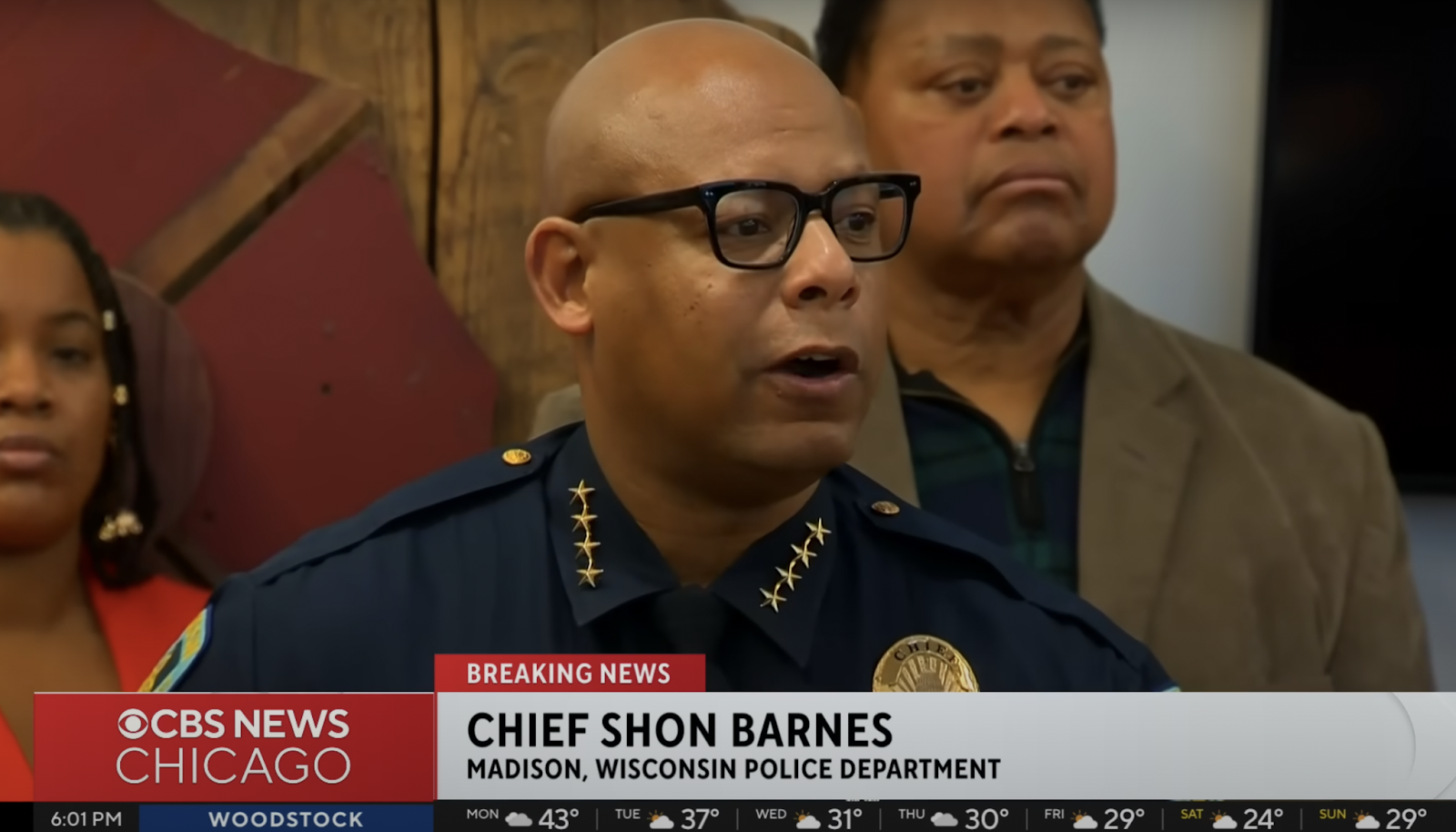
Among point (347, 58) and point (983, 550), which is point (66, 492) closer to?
point (347, 58)

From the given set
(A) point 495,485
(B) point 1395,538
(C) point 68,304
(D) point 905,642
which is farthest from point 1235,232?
(C) point 68,304

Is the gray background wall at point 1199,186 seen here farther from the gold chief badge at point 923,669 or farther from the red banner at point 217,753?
the red banner at point 217,753

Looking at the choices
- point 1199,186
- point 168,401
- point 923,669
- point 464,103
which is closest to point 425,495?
point 168,401

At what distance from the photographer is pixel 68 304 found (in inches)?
52.9

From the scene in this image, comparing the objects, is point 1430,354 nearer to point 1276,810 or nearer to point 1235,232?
point 1235,232

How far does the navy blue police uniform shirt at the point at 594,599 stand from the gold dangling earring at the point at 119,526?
0.13m

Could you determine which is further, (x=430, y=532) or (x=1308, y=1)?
(x=1308, y=1)

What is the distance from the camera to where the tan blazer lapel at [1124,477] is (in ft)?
4.45

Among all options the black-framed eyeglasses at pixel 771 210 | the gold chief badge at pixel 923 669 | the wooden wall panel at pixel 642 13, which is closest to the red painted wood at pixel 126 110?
the wooden wall panel at pixel 642 13

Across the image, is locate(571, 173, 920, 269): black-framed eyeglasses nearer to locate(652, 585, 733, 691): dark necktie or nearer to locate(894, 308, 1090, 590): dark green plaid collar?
locate(894, 308, 1090, 590): dark green plaid collar

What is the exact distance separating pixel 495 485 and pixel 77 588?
1.49ft

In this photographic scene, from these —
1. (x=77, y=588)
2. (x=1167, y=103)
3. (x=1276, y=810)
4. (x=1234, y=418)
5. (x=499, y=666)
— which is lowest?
(x=1276, y=810)

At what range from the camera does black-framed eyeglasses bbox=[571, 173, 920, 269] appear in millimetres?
1156

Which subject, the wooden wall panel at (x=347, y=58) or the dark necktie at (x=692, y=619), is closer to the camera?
the dark necktie at (x=692, y=619)
